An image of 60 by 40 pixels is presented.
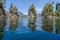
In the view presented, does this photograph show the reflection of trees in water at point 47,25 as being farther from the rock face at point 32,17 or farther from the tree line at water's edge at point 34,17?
the rock face at point 32,17

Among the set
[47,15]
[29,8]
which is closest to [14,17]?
[29,8]

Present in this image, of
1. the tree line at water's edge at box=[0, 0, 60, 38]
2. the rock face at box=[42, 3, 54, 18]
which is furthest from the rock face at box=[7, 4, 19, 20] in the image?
the rock face at box=[42, 3, 54, 18]

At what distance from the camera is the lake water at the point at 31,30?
4.00 m

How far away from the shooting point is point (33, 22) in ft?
13.2

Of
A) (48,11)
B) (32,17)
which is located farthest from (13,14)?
(48,11)

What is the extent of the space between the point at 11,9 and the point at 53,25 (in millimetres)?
844

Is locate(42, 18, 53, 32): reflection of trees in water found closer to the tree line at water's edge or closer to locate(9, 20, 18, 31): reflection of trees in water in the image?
the tree line at water's edge

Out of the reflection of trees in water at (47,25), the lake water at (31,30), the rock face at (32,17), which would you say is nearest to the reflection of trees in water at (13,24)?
the lake water at (31,30)

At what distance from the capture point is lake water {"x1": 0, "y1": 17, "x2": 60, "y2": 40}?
4004mm

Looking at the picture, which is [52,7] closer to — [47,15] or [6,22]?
[47,15]

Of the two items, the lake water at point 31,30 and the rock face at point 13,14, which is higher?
the rock face at point 13,14

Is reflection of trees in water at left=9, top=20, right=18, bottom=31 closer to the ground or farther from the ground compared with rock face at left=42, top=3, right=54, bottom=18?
closer to the ground

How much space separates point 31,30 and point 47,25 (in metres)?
0.32

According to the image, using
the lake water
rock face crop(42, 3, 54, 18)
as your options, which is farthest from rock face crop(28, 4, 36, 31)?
rock face crop(42, 3, 54, 18)
